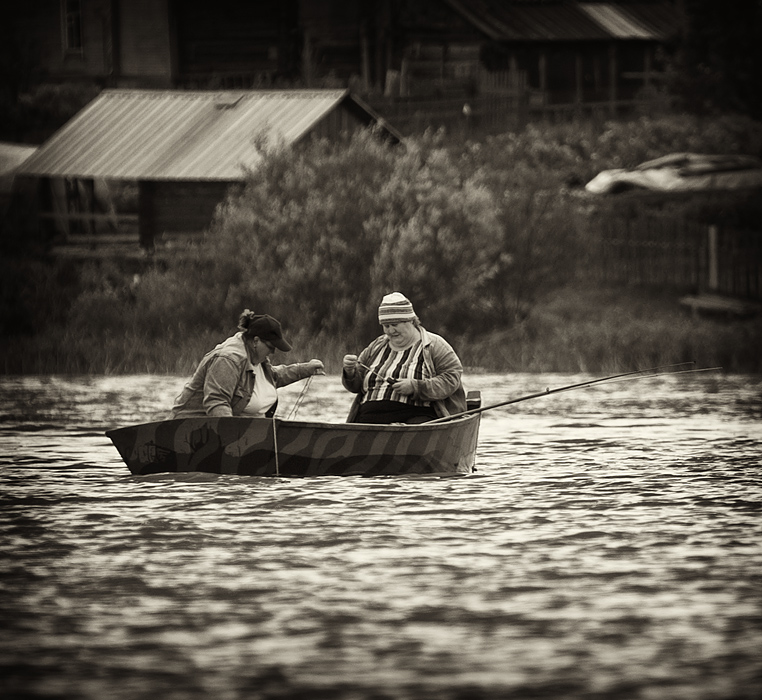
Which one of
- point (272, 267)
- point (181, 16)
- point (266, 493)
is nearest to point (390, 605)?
point (266, 493)

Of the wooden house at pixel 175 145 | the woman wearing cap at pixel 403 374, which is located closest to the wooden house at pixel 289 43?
the wooden house at pixel 175 145

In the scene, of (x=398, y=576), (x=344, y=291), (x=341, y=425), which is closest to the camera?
(x=398, y=576)

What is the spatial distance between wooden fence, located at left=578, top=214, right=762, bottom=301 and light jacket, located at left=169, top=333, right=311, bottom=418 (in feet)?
44.8

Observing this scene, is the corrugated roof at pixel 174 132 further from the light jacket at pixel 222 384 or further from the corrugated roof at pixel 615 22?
the corrugated roof at pixel 615 22

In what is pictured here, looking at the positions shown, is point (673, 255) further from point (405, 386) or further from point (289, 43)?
point (289, 43)

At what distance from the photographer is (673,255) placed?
25891 mm

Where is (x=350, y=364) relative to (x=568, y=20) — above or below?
below

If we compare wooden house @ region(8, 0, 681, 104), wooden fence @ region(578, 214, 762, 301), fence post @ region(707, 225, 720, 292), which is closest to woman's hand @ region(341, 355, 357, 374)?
wooden fence @ region(578, 214, 762, 301)

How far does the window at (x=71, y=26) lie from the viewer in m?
40.9

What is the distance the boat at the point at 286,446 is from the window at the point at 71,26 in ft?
101

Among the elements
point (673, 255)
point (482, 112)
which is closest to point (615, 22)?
point (482, 112)

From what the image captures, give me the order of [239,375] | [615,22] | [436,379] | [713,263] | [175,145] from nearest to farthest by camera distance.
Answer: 1. [239,375]
2. [436,379]
3. [713,263]
4. [175,145]
5. [615,22]

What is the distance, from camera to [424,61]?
1560 inches

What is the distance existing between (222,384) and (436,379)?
1541 mm
